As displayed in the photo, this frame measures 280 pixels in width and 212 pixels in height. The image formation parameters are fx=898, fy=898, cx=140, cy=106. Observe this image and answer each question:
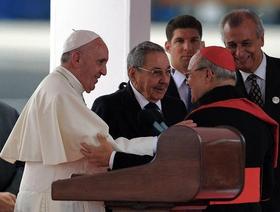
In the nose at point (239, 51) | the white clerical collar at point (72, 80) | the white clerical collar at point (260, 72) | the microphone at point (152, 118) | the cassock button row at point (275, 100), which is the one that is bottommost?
the cassock button row at point (275, 100)

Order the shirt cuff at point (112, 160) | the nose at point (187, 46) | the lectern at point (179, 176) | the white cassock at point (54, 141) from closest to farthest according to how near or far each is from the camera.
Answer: the lectern at point (179, 176)
the shirt cuff at point (112, 160)
the white cassock at point (54, 141)
the nose at point (187, 46)

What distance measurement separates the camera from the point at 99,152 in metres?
3.95

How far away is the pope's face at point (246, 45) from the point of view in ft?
16.7

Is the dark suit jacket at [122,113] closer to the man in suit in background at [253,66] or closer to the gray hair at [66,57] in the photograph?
the gray hair at [66,57]

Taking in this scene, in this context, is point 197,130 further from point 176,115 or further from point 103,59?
point 176,115

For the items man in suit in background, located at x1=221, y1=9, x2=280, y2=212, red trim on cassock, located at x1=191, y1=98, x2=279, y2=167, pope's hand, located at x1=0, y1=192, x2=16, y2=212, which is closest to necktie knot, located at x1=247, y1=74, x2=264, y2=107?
man in suit in background, located at x1=221, y1=9, x2=280, y2=212

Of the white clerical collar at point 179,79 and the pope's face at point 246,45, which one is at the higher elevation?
the pope's face at point 246,45

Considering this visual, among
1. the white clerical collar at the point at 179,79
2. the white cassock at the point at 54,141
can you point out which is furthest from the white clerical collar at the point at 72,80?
the white clerical collar at the point at 179,79

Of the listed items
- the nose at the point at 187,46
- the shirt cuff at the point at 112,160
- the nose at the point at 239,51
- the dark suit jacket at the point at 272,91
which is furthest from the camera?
the nose at the point at 187,46

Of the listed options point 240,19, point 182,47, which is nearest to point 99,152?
point 240,19

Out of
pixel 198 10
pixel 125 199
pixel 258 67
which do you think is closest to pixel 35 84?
pixel 198 10

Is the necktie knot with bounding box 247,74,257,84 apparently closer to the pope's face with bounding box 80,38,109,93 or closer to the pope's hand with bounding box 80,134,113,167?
the pope's face with bounding box 80,38,109,93

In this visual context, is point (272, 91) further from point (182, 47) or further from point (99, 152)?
point (99, 152)

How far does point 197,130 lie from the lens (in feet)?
9.56
